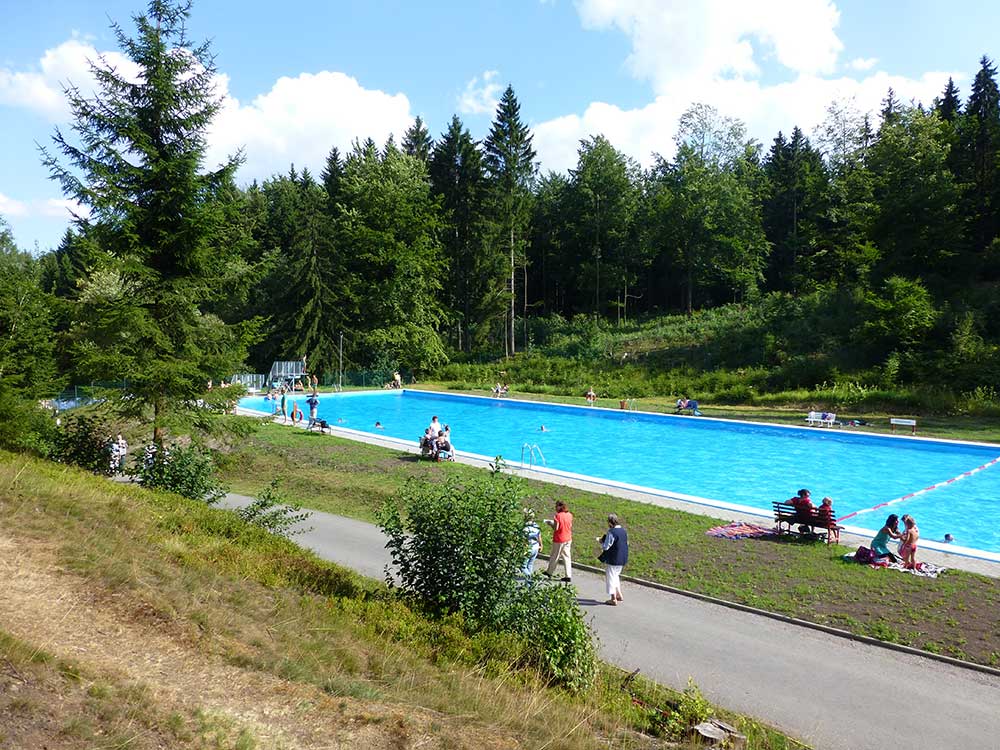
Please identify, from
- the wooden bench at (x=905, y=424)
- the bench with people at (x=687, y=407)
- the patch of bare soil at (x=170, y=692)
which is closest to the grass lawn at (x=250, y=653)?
the patch of bare soil at (x=170, y=692)

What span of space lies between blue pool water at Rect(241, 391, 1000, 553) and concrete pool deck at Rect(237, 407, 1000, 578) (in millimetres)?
1590

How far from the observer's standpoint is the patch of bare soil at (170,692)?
4633mm

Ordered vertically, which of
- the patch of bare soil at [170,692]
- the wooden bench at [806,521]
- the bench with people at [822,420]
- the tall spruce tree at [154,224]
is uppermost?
the tall spruce tree at [154,224]

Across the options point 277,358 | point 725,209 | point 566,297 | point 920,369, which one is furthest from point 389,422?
point 566,297

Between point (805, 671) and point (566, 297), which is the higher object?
point (566, 297)

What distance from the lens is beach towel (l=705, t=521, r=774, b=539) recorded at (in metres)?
13.9

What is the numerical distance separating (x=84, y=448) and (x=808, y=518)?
1591cm

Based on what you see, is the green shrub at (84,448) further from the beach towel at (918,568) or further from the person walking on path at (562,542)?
the beach towel at (918,568)

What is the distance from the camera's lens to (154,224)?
15.7 m

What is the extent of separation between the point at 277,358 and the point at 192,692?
47.2 metres

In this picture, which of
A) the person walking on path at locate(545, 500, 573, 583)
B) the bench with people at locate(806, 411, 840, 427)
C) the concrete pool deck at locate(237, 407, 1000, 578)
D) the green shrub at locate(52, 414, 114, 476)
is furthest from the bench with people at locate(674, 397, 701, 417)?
the green shrub at locate(52, 414, 114, 476)

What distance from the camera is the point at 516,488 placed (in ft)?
26.1

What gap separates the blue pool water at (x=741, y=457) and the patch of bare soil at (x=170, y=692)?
13.9 meters

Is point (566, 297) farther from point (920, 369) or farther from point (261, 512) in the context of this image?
point (261, 512)
